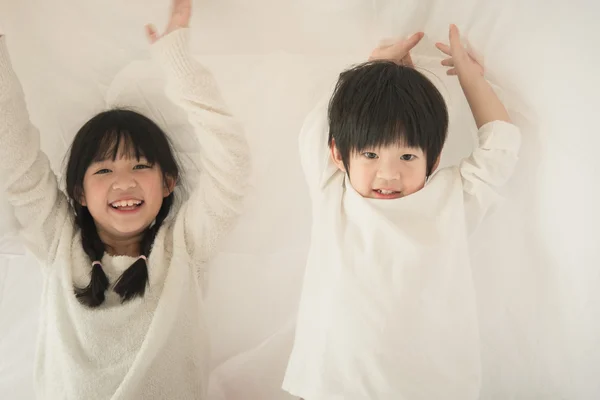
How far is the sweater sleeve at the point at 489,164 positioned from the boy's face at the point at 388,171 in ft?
0.30

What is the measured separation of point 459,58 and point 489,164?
21 centimetres

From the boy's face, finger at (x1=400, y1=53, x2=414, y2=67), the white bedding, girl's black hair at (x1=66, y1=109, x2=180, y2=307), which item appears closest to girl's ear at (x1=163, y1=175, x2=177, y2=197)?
girl's black hair at (x1=66, y1=109, x2=180, y2=307)

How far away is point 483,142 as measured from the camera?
1.01 meters

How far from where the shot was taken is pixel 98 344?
3.25ft

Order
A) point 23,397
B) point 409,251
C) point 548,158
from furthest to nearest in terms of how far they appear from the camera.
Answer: point 23,397, point 548,158, point 409,251

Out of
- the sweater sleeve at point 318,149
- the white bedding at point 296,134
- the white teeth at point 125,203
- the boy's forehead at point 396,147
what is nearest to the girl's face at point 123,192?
the white teeth at point 125,203

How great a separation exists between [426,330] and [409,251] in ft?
0.45

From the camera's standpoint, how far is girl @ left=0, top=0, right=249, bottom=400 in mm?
988

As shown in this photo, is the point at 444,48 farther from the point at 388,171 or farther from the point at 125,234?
the point at 125,234

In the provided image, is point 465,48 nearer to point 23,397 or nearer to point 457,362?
point 457,362

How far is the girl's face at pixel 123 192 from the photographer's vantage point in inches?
40.0

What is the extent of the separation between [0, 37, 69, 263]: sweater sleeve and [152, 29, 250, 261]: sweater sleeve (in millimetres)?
248

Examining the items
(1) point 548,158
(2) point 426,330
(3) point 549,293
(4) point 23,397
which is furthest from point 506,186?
(4) point 23,397

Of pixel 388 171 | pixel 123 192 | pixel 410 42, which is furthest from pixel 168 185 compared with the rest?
pixel 410 42
